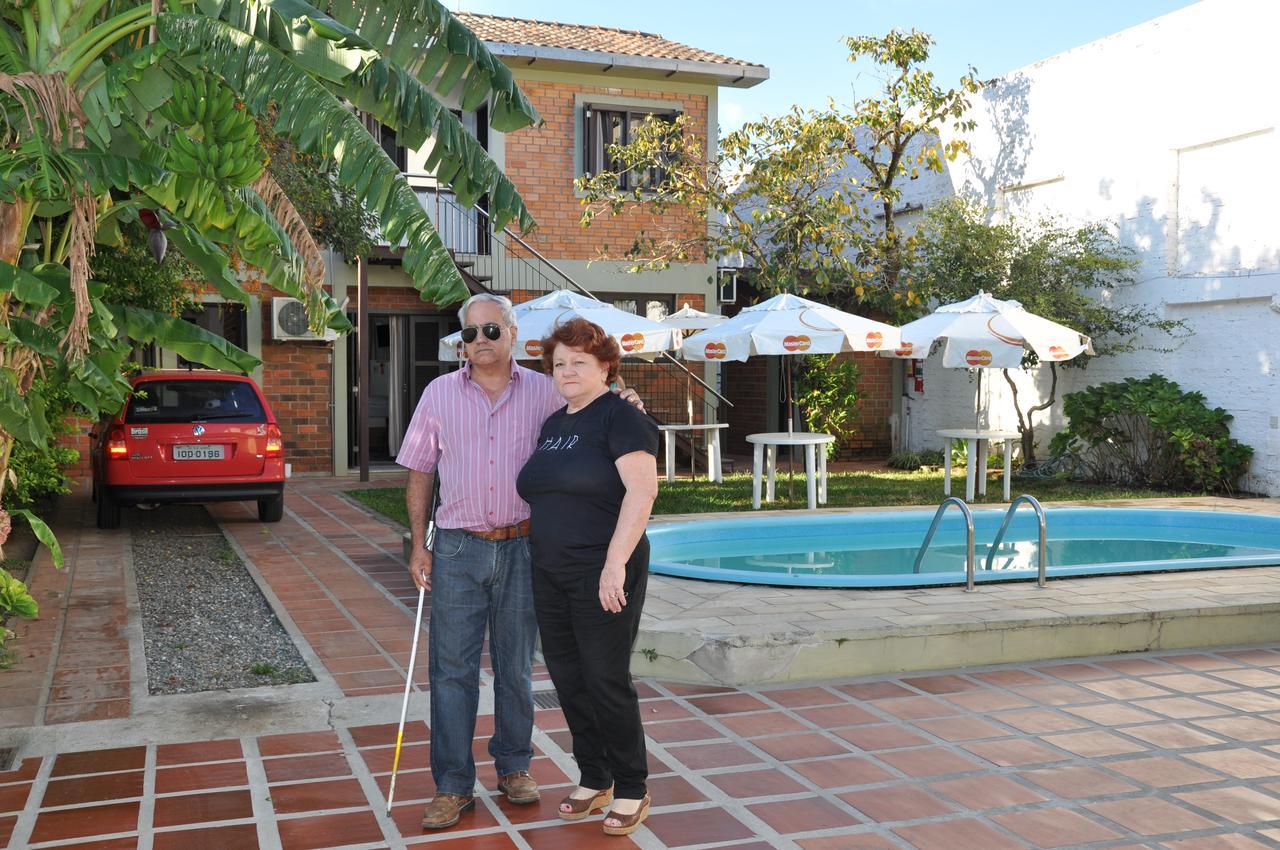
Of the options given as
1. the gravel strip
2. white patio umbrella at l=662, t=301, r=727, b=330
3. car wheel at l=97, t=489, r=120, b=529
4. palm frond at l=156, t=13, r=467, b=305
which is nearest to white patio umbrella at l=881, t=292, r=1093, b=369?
white patio umbrella at l=662, t=301, r=727, b=330

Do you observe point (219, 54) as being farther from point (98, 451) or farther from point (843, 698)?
point (98, 451)

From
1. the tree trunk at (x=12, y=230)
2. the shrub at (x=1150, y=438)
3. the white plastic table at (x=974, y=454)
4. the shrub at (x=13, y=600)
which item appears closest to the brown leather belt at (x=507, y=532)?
the tree trunk at (x=12, y=230)

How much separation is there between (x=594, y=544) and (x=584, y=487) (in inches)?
8.0

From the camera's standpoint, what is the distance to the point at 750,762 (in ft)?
16.2

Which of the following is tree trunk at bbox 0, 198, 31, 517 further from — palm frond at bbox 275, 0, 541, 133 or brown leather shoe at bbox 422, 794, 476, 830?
brown leather shoe at bbox 422, 794, 476, 830

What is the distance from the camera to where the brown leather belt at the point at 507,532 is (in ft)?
14.3

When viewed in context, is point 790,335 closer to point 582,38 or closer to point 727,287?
point 727,287

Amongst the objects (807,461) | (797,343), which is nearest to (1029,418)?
(807,461)

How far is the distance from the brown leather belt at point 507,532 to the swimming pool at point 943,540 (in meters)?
5.66

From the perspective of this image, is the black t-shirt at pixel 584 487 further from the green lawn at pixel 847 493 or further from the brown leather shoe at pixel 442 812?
the green lawn at pixel 847 493

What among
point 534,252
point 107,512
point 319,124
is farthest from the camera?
point 534,252

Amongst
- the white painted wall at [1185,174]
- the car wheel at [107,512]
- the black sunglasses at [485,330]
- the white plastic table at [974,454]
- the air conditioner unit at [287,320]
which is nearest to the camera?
the black sunglasses at [485,330]

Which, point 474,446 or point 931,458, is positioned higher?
point 474,446

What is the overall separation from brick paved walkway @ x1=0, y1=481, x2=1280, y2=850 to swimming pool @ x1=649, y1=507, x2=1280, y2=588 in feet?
13.3
